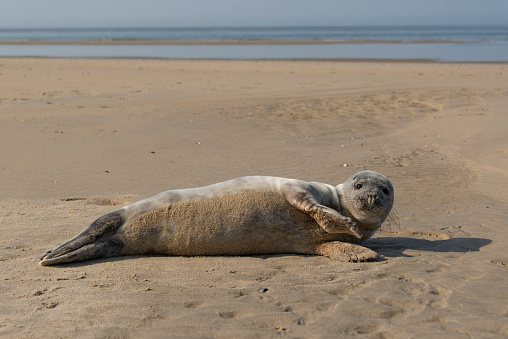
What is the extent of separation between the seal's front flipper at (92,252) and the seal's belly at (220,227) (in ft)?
0.32

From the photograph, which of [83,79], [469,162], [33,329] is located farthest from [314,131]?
[83,79]

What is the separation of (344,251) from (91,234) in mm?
1934

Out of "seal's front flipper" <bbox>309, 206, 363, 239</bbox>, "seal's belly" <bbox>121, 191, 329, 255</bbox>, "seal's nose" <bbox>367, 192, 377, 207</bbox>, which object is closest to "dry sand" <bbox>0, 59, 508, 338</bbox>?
"seal's belly" <bbox>121, 191, 329, 255</bbox>

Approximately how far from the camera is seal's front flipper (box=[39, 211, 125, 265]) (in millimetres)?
4379

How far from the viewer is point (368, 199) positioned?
4.55 metres

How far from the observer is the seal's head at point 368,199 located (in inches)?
180

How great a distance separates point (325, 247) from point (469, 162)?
4.28 metres

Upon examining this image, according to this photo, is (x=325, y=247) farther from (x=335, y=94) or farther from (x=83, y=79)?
(x=83, y=79)

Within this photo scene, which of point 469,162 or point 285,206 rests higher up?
point 285,206

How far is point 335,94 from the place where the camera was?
49.2 feet

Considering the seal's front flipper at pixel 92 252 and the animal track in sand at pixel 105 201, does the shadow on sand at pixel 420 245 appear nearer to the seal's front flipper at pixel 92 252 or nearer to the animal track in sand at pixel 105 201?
the seal's front flipper at pixel 92 252

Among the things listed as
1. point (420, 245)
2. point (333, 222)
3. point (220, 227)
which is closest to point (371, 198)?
point (333, 222)

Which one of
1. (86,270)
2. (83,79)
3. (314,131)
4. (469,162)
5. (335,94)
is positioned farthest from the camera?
(83,79)

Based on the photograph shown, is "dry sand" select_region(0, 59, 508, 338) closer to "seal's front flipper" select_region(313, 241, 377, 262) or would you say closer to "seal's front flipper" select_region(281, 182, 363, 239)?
"seal's front flipper" select_region(313, 241, 377, 262)
